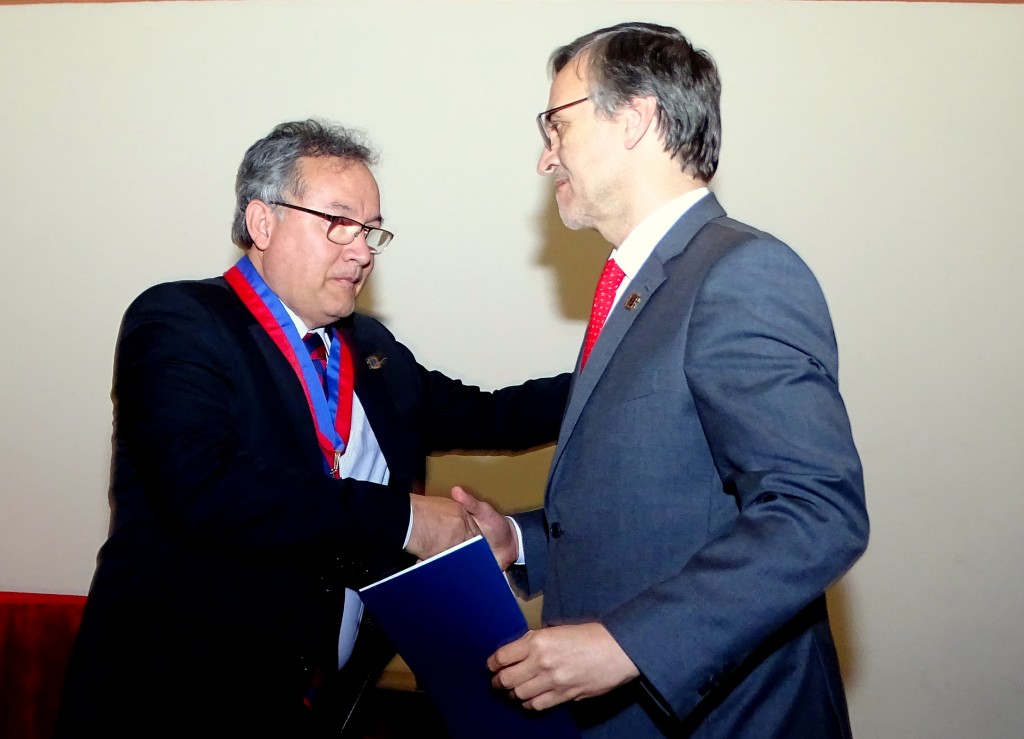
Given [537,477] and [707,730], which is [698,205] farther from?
[537,477]

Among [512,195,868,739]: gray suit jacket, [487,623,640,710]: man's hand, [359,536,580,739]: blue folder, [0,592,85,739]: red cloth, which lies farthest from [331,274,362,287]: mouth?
[0,592,85,739]: red cloth

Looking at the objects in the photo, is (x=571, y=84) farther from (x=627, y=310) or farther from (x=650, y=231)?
(x=627, y=310)

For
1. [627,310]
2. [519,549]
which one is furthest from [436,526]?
[627,310]

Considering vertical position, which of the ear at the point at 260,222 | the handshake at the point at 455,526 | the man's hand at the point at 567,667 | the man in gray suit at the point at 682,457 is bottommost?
the handshake at the point at 455,526

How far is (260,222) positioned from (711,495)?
3.86 ft

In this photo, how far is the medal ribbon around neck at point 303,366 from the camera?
2.02m

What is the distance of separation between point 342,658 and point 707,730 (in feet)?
2.93

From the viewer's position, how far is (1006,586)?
117 inches

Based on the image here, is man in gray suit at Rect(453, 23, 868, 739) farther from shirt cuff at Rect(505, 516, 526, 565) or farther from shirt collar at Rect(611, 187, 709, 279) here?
shirt cuff at Rect(505, 516, 526, 565)

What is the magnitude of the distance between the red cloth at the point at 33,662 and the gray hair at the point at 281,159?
1.58 meters

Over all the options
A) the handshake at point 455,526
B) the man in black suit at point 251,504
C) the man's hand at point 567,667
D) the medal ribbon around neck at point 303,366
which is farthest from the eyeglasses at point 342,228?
the man's hand at point 567,667

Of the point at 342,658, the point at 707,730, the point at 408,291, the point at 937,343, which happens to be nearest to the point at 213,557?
the point at 342,658

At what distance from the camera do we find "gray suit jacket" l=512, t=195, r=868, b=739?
1.26 metres

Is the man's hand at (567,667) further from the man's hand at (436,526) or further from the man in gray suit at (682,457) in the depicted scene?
the man's hand at (436,526)
